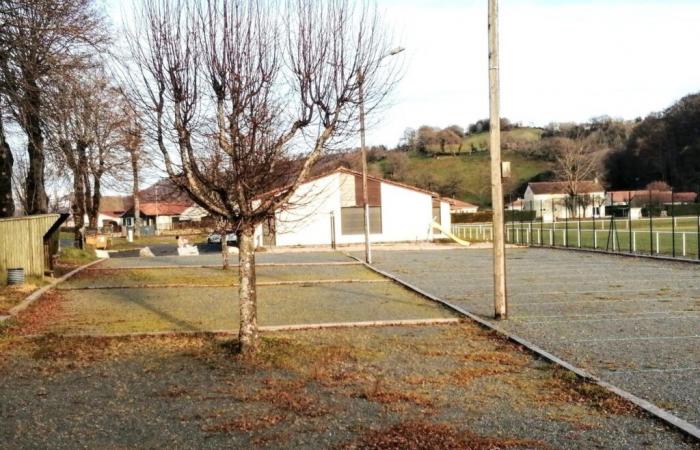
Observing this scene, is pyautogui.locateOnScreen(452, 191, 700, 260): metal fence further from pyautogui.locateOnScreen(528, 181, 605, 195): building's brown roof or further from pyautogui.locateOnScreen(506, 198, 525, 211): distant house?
pyautogui.locateOnScreen(528, 181, 605, 195): building's brown roof

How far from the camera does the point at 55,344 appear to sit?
9.98 metres

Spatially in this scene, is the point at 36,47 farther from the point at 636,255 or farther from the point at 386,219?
the point at 386,219

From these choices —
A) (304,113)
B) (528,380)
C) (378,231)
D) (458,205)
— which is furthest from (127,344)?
(458,205)

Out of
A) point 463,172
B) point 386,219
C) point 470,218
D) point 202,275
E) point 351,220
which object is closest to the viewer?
point 202,275

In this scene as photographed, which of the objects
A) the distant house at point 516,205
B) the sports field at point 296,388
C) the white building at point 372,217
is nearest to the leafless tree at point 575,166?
the distant house at point 516,205

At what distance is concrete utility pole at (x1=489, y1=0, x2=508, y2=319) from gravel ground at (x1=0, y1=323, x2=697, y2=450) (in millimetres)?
1955

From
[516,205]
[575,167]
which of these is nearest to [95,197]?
[516,205]

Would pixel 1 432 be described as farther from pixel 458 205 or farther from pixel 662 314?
pixel 458 205

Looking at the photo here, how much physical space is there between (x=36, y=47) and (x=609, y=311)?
11.9 metres

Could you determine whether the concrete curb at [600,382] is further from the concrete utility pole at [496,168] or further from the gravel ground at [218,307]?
the gravel ground at [218,307]

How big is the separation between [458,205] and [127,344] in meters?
89.1

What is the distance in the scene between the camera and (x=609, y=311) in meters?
12.8

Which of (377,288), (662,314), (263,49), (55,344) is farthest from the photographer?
(377,288)

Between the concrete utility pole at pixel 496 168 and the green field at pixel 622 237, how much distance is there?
1529cm
